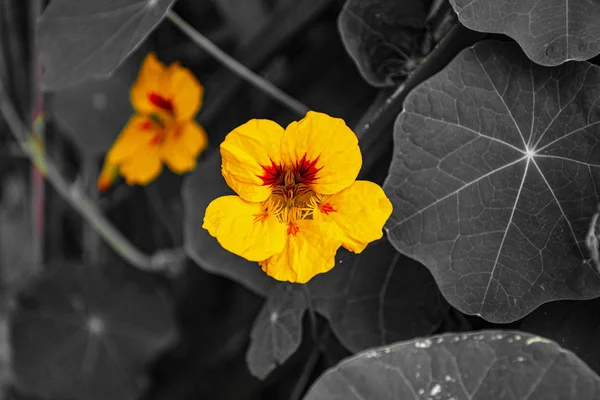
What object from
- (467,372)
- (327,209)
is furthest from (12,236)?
(467,372)

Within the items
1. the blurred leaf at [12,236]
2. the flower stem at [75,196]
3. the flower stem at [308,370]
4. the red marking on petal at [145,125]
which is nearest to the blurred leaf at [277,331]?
the flower stem at [308,370]

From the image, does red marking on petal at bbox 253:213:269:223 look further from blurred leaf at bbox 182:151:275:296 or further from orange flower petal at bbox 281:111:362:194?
blurred leaf at bbox 182:151:275:296

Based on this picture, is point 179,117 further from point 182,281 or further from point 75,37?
point 182,281

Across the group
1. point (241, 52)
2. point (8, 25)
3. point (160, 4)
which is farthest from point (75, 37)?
point (8, 25)

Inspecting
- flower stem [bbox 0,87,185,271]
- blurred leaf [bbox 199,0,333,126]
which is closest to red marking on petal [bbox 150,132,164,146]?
blurred leaf [bbox 199,0,333,126]

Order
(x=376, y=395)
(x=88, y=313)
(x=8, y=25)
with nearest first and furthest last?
1. (x=376, y=395)
2. (x=8, y=25)
3. (x=88, y=313)

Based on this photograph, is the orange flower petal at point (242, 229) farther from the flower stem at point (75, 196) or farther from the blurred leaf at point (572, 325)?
the flower stem at point (75, 196)

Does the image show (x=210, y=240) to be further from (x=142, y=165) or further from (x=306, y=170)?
(x=306, y=170)
